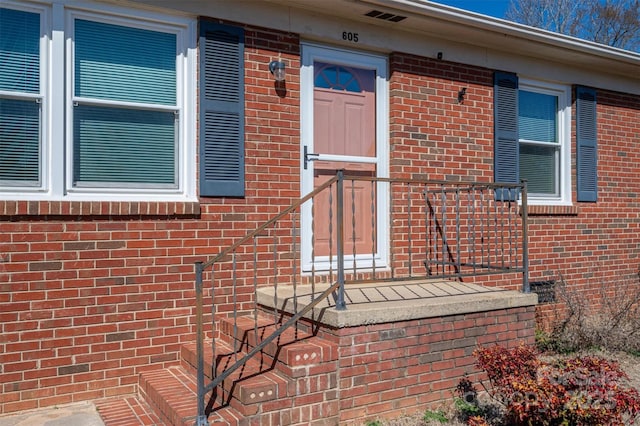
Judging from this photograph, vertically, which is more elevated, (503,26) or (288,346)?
(503,26)

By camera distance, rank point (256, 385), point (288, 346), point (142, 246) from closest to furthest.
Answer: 1. point (256, 385)
2. point (288, 346)
3. point (142, 246)

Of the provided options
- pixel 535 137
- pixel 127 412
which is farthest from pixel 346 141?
pixel 127 412

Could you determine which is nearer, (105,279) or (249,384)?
(249,384)

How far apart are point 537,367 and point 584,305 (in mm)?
2935

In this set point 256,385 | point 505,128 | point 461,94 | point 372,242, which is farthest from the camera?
point 505,128

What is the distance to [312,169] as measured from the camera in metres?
5.34

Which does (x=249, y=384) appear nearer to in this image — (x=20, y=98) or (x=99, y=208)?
(x=99, y=208)

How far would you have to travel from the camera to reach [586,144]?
7086 mm

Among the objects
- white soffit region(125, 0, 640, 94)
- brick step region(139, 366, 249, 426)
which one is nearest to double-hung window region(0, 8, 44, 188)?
white soffit region(125, 0, 640, 94)

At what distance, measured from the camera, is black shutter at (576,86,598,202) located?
702cm

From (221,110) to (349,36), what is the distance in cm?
154

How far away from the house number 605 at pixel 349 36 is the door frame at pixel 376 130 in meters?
0.12

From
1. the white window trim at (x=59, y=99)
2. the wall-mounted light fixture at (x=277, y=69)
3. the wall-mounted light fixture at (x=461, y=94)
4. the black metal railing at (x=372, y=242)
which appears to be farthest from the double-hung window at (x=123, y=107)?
the wall-mounted light fixture at (x=461, y=94)

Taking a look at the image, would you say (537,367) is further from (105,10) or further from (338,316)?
(105,10)
